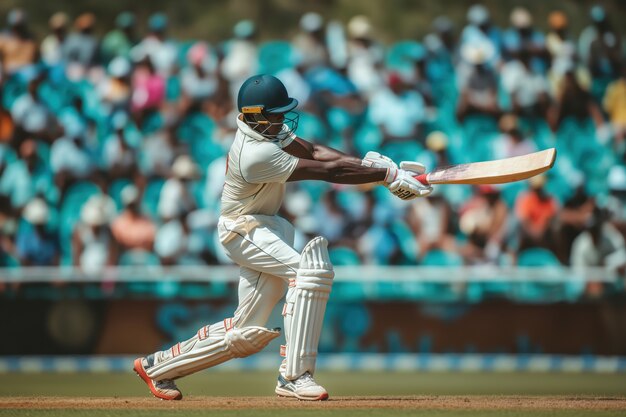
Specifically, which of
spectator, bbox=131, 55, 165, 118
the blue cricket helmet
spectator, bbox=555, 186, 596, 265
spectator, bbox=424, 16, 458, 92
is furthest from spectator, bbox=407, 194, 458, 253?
the blue cricket helmet

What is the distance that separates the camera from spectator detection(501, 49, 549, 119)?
12.4 m

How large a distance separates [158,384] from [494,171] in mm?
2321

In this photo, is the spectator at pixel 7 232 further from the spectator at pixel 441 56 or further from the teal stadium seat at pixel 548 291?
the teal stadium seat at pixel 548 291

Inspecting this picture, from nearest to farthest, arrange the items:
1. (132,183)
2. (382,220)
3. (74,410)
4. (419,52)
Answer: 1. (74,410)
2. (382,220)
3. (132,183)
4. (419,52)

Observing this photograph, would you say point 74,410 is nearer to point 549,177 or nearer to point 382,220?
point 382,220

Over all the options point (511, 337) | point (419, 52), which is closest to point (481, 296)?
point (511, 337)

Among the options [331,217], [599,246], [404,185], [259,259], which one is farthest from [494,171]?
[331,217]

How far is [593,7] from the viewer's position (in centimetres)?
1355

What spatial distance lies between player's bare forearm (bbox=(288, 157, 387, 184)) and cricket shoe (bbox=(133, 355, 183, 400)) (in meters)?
1.44

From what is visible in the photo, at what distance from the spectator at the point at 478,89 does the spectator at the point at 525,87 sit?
0.53 ft

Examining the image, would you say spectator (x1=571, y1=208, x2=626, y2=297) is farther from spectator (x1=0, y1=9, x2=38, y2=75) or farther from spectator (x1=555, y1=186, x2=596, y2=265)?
spectator (x1=0, y1=9, x2=38, y2=75)

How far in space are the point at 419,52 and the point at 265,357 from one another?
171 inches

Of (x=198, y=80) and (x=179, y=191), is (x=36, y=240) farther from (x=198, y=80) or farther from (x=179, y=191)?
(x=198, y=80)

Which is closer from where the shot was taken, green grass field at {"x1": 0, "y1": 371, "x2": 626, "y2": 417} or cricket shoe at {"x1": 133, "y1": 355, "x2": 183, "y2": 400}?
green grass field at {"x1": 0, "y1": 371, "x2": 626, "y2": 417}
